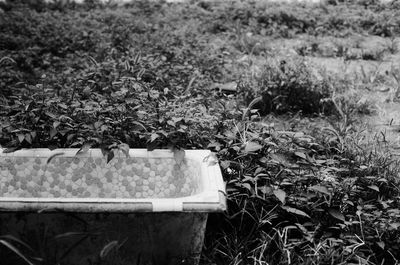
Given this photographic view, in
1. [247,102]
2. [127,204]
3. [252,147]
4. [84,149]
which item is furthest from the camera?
[247,102]

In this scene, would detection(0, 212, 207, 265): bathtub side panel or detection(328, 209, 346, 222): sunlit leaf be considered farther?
detection(328, 209, 346, 222): sunlit leaf

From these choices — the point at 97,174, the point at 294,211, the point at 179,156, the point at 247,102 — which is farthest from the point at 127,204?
the point at 247,102

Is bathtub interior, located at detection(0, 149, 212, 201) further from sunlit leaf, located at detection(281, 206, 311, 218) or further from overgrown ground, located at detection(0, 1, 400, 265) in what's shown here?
sunlit leaf, located at detection(281, 206, 311, 218)

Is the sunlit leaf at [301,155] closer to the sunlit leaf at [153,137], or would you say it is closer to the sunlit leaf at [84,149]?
the sunlit leaf at [153,137]

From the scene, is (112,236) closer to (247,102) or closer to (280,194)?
(280,194)

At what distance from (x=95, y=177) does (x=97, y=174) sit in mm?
24

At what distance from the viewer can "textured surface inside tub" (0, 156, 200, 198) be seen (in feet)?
10.1

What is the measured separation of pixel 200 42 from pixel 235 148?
9.62ft

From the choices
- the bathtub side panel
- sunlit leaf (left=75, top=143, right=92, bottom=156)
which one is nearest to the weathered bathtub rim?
the bathtub side panel

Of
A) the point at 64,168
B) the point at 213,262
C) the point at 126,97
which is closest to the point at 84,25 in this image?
the point at 126,97

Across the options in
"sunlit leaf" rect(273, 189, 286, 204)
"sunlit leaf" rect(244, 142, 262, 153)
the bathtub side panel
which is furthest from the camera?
"sunlit leaf" rect(244, 142, 262, 153)

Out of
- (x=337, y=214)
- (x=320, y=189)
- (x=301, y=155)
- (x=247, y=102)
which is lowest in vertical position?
(x=247, y=102)

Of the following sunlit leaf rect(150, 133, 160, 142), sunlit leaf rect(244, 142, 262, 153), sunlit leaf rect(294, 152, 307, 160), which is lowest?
sunlit leaf rect(294, 152, 307, 160)

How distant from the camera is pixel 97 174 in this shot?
3162mm
